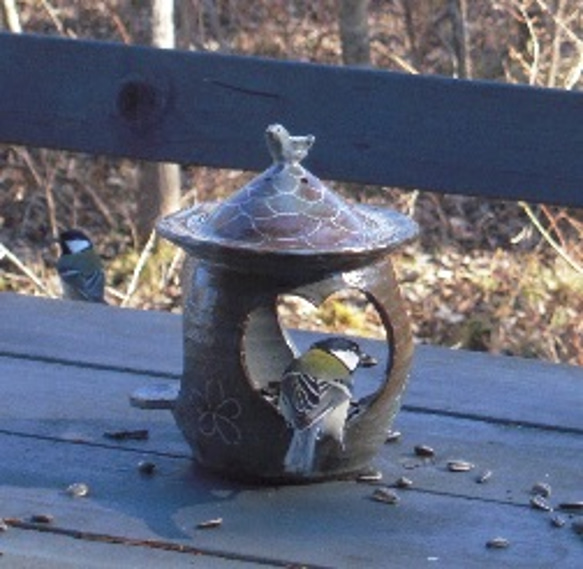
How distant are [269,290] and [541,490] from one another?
1.33ft

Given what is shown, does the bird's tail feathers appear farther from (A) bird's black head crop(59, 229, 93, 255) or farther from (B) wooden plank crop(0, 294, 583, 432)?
(A) bird's black head crop(59, 229, 93, 255)

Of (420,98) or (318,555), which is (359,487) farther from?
(420,98)

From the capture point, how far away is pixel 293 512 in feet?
6.46

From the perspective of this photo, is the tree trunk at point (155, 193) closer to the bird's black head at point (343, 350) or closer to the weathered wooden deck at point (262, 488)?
the weathered wooden deck at point (262, 488)

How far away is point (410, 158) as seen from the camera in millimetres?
3004

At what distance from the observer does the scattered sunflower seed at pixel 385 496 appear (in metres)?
2.00

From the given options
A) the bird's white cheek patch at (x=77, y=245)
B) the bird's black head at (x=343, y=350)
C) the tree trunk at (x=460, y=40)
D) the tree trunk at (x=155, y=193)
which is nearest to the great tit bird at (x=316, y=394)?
the bird's black head at (x=343, y=350)

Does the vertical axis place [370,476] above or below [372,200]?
below

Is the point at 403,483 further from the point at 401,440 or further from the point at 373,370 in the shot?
the point at 373,370

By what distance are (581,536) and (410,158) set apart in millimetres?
1216

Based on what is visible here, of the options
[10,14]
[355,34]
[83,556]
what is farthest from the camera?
[355,34]

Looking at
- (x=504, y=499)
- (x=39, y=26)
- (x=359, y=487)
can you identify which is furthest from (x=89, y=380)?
(x=39, y=26)

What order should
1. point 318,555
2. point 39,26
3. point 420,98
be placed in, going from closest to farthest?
point 318,555
point 420,98
point 39,26

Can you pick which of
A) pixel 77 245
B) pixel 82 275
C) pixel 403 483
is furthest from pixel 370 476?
pixel 77 245
